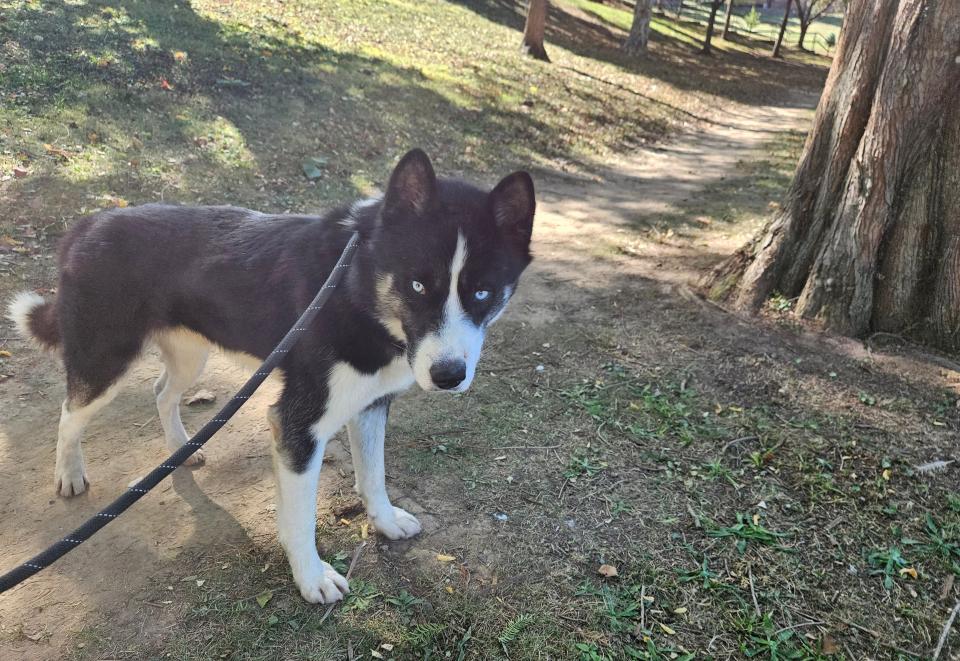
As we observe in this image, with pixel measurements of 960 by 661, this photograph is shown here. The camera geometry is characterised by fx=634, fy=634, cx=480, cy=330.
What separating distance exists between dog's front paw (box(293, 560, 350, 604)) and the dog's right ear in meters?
1.76

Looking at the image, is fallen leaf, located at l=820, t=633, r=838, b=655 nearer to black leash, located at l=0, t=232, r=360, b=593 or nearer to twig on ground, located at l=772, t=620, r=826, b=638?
twig on ground, located at l=772, t=620, r=826, b=638

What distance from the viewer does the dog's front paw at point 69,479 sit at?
143 inches

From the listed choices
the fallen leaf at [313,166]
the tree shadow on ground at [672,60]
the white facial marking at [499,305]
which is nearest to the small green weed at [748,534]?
the white facial marking at [499,305]

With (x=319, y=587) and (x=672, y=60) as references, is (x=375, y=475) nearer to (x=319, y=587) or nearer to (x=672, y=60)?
(x=319, y=587)

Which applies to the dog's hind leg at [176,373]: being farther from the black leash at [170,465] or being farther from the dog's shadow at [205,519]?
the black leash at [170,465]

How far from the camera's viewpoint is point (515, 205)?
2.85 m

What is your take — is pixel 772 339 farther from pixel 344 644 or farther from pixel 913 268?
pixel 344 644

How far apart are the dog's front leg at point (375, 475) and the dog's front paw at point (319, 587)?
437 millimetres

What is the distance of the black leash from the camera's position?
1.94 m

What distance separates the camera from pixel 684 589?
317cm

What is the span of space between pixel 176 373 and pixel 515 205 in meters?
2.39

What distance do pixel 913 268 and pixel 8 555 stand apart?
6336mm

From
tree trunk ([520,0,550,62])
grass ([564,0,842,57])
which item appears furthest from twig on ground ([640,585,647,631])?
grass ([564,0,842,57])

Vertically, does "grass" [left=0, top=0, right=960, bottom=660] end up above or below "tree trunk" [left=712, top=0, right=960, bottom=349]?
below
